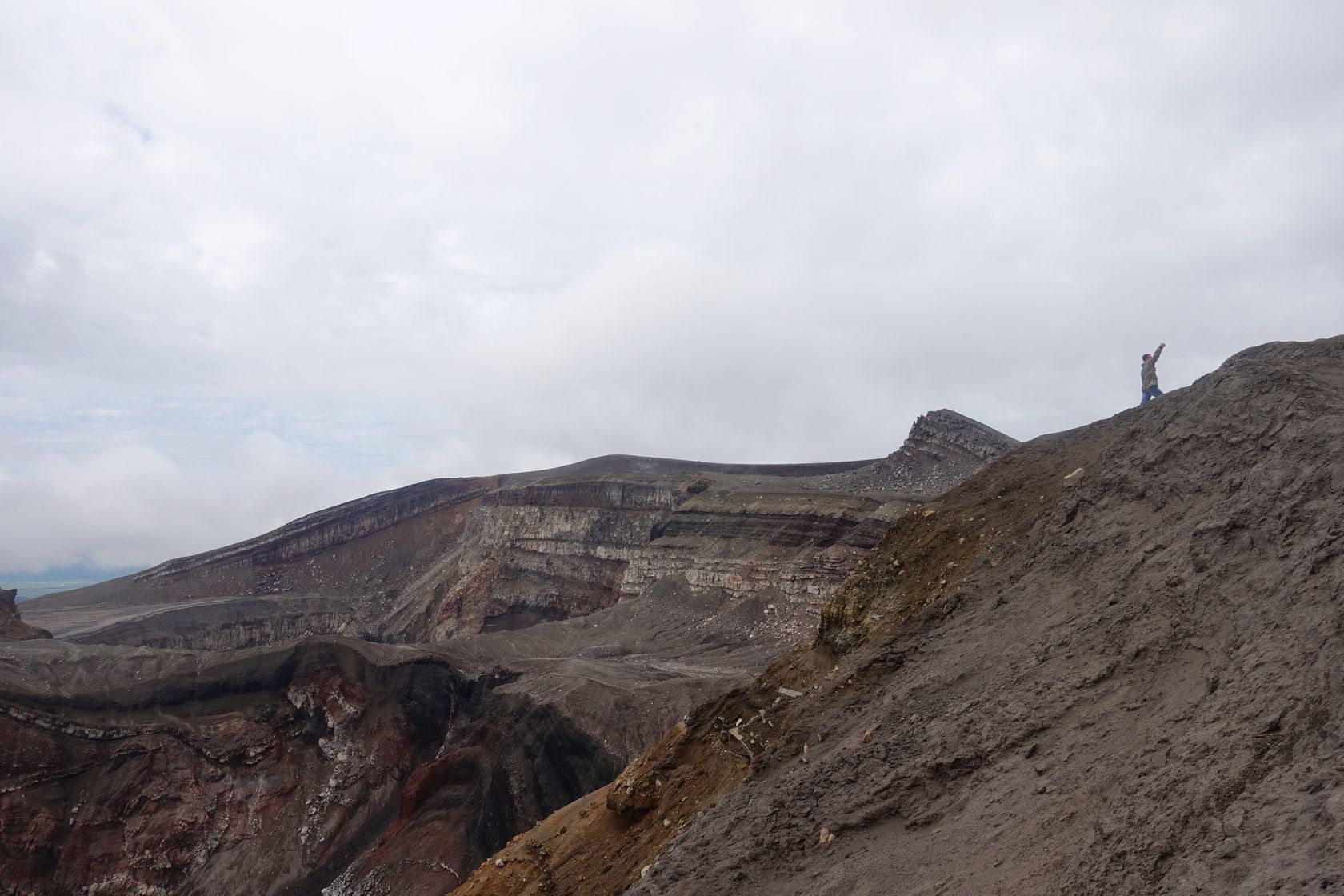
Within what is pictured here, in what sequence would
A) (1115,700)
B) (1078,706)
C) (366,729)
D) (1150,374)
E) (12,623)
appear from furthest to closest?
(12,623), (366,729), (1150,374), (1078,706), (1115,700)

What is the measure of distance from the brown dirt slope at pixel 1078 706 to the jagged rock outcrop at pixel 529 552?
752 inches

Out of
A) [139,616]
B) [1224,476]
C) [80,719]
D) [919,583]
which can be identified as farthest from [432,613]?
[1224,476]

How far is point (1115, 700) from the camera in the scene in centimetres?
536

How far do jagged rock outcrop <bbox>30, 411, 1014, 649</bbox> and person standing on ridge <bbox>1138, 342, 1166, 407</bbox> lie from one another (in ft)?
56.9

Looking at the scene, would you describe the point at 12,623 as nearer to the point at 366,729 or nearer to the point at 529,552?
the point at 366,729

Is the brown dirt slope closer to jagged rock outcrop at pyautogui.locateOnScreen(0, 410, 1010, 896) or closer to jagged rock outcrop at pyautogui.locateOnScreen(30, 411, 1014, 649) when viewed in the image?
jagged rock outcrop at pyautogui.locateOnScreen(0, 410, 1010, 896)

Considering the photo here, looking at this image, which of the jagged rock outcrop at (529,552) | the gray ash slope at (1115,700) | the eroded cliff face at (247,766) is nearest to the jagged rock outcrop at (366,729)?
the eroded cliff face at (247,766)

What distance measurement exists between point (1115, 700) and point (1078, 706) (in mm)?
292

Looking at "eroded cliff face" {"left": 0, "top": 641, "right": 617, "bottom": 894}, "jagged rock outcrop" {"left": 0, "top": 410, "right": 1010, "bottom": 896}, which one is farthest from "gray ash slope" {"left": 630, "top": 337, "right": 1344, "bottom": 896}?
"eroded cliff face" {"left": 0, "top": 641, "right": 617, "bottom": 894}

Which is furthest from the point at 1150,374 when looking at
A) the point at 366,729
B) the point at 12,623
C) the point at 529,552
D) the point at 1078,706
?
the point at 529,552

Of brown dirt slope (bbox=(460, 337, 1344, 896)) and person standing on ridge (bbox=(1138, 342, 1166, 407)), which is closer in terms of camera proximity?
brown dirt slope (bbox=(460, 337, 1344, 896))

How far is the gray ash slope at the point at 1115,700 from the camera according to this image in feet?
12.1

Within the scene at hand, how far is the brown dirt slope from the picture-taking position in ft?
12.4

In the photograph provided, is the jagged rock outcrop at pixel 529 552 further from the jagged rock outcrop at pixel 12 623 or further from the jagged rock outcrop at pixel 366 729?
the jagged rock outcrop at pixel 12 623
